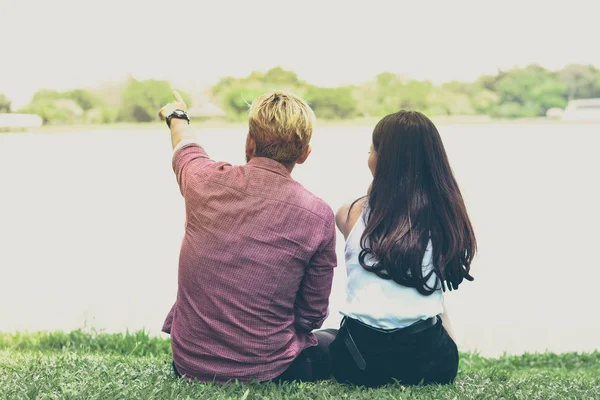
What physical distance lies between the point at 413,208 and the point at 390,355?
18.1 inches

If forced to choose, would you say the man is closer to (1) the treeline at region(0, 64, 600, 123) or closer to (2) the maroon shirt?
(2) the maroon shirt

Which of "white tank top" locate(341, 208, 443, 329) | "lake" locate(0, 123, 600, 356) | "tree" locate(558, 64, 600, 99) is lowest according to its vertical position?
"lake" locate(0, 123, 600, 356)

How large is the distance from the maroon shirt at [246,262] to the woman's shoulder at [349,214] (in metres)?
0.17

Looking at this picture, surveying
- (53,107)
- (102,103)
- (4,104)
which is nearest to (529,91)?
(102,103)

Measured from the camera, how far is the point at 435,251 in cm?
228

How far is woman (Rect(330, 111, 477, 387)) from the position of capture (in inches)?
88.7

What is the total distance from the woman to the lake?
0.67 feet

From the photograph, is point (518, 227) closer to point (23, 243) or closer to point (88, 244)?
point (88, 244)

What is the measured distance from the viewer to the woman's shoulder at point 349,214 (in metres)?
2.36

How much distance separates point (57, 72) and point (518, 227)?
599 inches

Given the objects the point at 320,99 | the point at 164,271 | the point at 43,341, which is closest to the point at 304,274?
the point at 43,341

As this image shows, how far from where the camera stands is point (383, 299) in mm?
2279

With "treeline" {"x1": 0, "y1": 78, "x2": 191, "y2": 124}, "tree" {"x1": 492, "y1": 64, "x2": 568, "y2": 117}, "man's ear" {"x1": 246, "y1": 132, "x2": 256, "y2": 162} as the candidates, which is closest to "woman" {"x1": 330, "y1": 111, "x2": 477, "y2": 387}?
"man's ear" {"x1": 246, "y1": 132, "x2": 256, "y2": 162}

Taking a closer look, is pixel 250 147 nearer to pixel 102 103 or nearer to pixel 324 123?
pixel 324 123
